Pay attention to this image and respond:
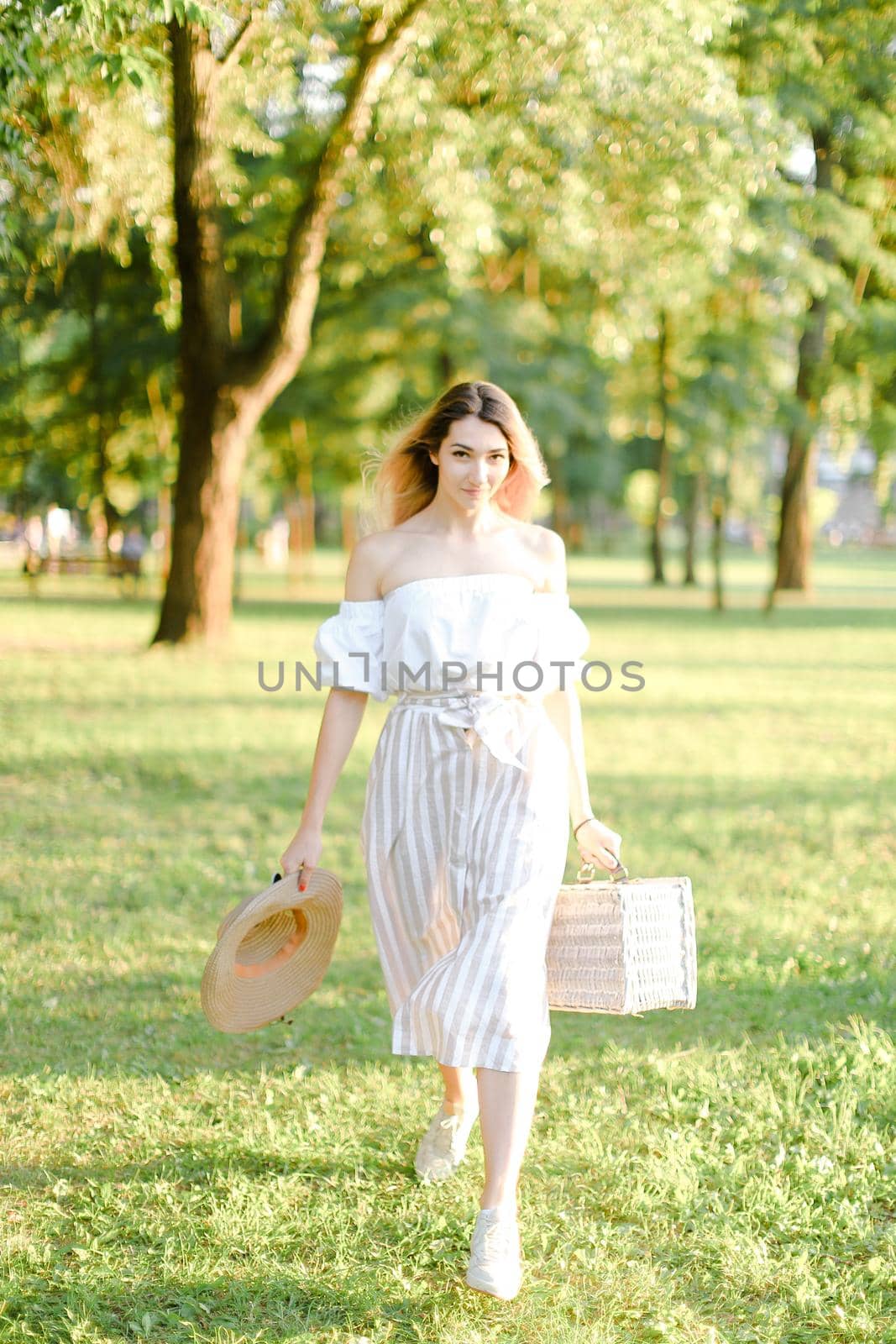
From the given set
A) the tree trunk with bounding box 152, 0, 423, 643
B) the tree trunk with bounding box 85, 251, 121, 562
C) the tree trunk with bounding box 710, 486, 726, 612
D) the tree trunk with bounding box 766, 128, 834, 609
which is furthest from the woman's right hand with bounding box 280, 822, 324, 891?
the tree trunk with bounding box 85, 251, 121, 562

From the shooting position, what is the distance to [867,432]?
1148 inches

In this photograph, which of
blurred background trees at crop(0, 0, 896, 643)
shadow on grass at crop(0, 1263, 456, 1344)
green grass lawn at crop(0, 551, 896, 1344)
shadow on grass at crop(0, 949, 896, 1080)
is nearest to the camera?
shadow on grass at crop(0, 1263, 456, 1344)

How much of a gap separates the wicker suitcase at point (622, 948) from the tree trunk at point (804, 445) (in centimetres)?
1873

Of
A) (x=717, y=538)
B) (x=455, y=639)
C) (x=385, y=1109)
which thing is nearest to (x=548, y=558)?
(x=455, y=639)

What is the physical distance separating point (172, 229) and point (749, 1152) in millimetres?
14402

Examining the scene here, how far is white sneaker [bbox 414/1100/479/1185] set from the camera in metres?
3.75

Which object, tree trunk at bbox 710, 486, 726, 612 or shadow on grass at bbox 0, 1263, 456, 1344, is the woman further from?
tree trunk at bbox 710, 486, 726, 612

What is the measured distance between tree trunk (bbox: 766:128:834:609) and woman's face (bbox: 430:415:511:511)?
1821 centimetres

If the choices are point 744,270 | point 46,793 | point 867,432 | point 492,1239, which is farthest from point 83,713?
point 867,432

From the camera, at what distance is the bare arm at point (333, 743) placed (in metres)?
3.54

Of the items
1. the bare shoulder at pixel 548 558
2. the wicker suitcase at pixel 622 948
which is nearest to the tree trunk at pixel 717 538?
the bare shoulder at pixel 548 558

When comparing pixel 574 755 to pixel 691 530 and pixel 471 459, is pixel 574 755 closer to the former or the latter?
pixel 471 459

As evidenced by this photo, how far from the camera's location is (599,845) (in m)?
3.59

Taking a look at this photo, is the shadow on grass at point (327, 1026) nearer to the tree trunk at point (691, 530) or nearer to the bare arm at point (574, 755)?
the bare arm at point (574, 755)
